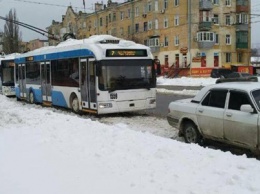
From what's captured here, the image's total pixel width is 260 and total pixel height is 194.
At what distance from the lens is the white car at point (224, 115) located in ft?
26.1

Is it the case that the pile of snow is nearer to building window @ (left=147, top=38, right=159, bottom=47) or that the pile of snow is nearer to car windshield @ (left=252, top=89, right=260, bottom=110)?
car windshield @ (left=252, top=89, right=260, bottom=110)

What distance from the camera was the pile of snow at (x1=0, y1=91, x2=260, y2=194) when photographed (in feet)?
17.9

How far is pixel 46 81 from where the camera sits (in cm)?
2047

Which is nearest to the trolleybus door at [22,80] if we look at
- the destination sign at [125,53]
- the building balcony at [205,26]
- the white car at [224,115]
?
the destination sign at [125,53]

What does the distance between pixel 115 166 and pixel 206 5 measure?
197ft

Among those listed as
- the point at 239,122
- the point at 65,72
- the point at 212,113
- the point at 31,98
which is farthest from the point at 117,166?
the point at 31,98

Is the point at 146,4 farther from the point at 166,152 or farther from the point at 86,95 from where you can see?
the point at 166,152

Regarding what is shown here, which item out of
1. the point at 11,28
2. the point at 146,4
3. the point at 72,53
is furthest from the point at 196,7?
the point at 72,53

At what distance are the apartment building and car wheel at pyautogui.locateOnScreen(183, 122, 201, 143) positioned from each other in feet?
150

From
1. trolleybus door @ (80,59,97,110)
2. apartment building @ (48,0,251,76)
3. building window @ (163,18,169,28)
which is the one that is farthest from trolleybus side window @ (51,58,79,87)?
building window @ (163,18,169,28)

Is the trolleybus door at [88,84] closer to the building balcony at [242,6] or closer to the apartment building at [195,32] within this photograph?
the apartment building at [195,32]

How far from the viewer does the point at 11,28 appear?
6481 centimetres

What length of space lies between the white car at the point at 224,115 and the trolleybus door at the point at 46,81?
36.2ft

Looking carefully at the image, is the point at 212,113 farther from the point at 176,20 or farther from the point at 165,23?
the point at 165,23
